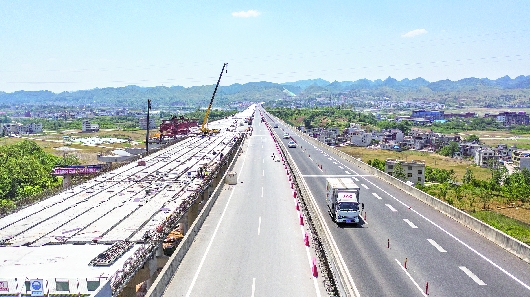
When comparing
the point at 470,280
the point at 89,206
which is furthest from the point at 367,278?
the point at 89,206

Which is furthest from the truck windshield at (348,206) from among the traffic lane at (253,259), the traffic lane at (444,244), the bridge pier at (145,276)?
the bridge pier at (145,276)

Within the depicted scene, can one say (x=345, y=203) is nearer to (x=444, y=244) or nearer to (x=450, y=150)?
(x=444, y=244)

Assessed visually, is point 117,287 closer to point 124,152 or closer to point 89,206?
point 89,206

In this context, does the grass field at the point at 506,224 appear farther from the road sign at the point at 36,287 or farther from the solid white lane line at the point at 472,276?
Result: the road sign at the point at 36,287

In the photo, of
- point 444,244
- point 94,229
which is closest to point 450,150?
point 444,244

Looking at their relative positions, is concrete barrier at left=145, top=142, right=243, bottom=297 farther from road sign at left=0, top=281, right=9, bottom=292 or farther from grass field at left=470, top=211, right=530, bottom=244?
grass field at left=470, top=211, right=530, bottom=244
